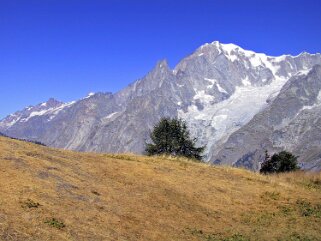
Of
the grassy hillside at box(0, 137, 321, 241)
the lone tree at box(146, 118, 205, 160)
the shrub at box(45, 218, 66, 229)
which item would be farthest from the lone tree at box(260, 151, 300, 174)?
the shrub at box(45, 218, 66, 229)

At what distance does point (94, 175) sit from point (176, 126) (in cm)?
6412

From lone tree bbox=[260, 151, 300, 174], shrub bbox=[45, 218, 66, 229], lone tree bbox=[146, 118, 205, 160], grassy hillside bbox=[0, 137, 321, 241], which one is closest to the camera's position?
shrub bbox=[45, 218, 66, 229]

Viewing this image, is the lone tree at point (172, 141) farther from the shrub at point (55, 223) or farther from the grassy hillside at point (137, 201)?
the shrub at point (55, 223)

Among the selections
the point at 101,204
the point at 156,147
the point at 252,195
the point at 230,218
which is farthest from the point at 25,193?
the point at 156,147

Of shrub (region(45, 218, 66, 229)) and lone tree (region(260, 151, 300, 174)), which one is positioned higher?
lone tree (region(260, 151, 300, 174))

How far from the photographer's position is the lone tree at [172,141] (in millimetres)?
89750

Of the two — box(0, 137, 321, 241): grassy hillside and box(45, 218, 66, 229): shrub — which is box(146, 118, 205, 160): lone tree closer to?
box(0, 137, 321, 241): grassy hillside

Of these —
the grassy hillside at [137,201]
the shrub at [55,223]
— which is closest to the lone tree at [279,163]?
the grassy hillside at [137,201]

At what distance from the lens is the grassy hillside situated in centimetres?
2141

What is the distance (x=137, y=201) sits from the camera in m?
26.7

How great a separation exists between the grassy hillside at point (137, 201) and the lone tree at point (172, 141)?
5180cm

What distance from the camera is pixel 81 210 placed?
23.2 metres

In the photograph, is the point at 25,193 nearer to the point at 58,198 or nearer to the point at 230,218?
the point at 58,198

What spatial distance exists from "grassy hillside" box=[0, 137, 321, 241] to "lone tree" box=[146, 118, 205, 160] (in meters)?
51.8
